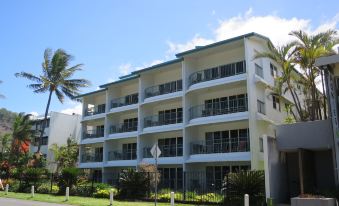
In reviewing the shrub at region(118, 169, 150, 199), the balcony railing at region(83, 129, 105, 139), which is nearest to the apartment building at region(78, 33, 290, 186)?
the balcony railing at region(83, 129, 105, 139)

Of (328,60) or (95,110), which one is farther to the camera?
(95,110)

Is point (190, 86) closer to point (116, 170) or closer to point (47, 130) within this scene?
point (116, 170)

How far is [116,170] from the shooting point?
38250 mm

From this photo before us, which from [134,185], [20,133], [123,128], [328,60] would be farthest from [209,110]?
[20,133]

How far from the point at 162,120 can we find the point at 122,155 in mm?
6178

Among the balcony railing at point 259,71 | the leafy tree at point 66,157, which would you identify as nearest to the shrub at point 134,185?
the balcony railing at point 259,71

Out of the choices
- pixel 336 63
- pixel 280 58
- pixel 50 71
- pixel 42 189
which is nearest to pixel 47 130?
pixel 50 71

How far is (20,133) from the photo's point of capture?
5150 centimetres

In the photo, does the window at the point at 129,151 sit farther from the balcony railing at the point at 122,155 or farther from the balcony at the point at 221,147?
the balcony at the point at 221,147

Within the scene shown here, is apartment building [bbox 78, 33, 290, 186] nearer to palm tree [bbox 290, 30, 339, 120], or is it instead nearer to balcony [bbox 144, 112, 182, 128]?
balcony [bbox 144, 112, 182, 128]

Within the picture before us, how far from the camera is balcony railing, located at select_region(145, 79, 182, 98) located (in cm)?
3294

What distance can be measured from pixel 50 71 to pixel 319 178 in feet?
110

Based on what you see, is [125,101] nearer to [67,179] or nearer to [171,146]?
[171,146]

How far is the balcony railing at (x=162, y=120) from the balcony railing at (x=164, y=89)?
2.15m
